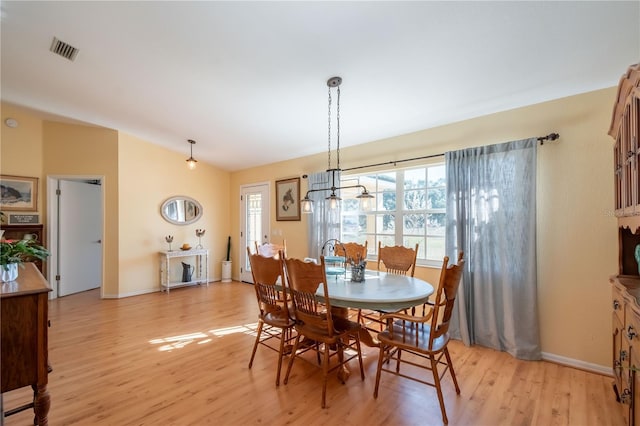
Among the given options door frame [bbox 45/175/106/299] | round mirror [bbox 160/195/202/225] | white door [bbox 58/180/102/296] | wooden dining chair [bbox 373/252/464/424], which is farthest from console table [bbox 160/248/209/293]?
wooden dining chair [bbox 373/252/464/424]

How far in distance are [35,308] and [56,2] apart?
225 cm

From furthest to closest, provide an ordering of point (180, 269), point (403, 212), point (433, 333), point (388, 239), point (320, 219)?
point (180, 269) → point (320, 219) → point (388, 239) → point (403, 212) → point (433, 333)

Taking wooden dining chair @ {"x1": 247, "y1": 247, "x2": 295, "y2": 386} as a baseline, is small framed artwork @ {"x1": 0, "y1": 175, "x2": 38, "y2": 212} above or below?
above

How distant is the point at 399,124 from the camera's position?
11.1 ft

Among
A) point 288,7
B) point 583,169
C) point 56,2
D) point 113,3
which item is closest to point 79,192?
point 56,2

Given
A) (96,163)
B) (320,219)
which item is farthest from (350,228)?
(96,163)

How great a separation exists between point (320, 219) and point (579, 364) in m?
3.19

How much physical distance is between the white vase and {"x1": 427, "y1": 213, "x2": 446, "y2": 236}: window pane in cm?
363

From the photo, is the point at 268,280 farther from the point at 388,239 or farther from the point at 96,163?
the point at 96,163

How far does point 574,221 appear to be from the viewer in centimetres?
248

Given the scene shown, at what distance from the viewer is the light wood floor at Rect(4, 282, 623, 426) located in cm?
185

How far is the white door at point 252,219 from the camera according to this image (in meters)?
5.55

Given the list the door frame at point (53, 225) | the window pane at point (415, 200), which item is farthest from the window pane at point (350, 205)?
the door frame at point (53, 225)

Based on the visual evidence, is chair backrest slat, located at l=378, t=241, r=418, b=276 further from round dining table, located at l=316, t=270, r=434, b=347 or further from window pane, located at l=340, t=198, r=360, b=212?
window pane, located at l=340, t=198, r=360, b=212
